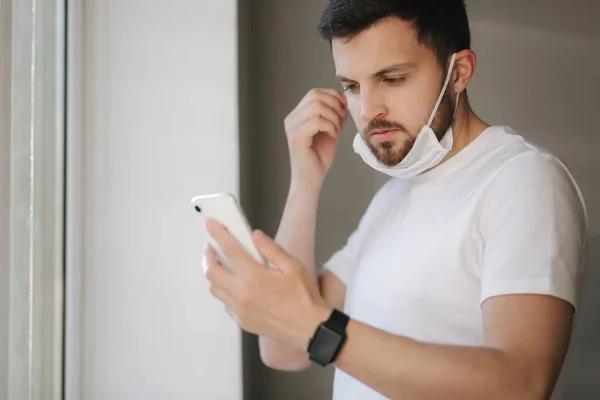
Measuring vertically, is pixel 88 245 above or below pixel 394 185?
below

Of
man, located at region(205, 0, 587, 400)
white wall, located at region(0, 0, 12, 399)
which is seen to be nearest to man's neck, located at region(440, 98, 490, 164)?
man, located at region(205, 0, 587, 400)

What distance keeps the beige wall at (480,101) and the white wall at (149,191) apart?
0.14m

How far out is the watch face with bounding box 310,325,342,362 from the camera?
68cm

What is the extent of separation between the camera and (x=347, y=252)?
3.68 ft

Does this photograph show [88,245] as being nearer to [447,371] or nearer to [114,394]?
[114,394]

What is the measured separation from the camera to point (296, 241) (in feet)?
3.66

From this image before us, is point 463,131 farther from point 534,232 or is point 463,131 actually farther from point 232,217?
point 232,217

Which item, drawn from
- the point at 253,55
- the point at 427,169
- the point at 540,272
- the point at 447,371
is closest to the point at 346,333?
the point at 447,371

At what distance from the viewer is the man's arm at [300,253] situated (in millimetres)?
1095

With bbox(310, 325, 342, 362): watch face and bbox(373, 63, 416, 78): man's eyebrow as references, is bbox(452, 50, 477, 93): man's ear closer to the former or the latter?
bbox(373, 63, 416, 78): man's eyebrow

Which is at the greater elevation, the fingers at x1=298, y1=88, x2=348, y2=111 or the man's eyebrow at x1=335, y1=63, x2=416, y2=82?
the man's eyebrow at x1=335, y1=63, x2=416, y2=82

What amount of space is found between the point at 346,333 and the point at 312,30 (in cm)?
96

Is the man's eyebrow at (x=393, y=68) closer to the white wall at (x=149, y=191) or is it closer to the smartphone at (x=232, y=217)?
the smartphone at (x=232, y=217)

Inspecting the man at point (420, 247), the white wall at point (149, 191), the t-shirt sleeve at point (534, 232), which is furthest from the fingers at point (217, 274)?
the white wall at point (149, 191)
